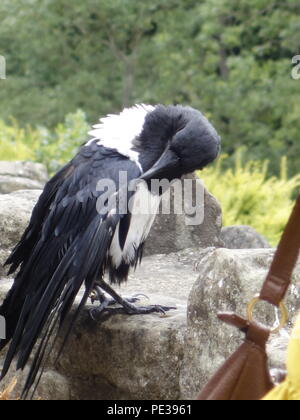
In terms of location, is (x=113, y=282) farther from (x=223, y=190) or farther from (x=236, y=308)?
(x=223, y=190)

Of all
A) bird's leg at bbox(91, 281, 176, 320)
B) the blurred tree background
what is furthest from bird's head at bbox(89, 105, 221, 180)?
the blurred tree background

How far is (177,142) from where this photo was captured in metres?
3.59

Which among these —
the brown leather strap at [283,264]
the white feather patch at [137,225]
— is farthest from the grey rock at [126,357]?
the brown leather strap at [283,264]

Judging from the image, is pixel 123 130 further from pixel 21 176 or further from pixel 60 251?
pixel 21 176

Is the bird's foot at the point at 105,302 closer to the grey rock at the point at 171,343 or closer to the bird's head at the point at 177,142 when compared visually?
the grey rock at the point at 171,343

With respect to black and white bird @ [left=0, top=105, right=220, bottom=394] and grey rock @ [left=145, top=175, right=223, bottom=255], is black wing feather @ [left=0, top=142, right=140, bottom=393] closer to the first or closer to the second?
black and white bird @ [left=0, top=105, right=220, bottom=394]

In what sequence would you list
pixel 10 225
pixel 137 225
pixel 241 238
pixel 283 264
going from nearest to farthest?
pixel 283 264 → pixel 137 225 → pixel 10 225 → pixel 241 238

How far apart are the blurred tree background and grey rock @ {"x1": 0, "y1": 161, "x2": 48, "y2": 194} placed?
3828mm

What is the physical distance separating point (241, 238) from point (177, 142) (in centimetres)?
283

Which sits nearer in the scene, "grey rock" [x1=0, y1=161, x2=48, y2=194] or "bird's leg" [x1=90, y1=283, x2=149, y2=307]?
"bird's leg" [x1=90, y1=283, x2=149, y2=307]

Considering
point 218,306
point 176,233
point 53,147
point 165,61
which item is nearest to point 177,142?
point 218,306

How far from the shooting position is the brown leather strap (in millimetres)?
1589

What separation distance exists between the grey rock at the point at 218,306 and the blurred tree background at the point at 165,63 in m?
8.68

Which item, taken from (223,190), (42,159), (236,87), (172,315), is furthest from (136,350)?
(236,87)
